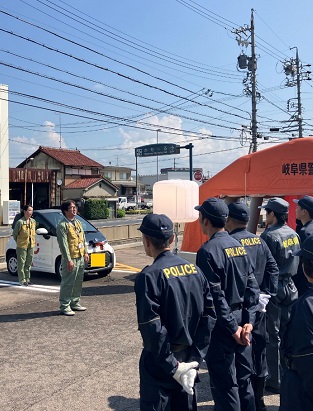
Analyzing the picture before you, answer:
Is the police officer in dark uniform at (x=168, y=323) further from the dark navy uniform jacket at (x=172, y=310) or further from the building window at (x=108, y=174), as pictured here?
the building window at (x=108, y=174)

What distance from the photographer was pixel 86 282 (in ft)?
34.8

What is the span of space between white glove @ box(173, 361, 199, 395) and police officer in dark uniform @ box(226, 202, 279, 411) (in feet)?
4.73

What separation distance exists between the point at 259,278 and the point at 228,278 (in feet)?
2.40

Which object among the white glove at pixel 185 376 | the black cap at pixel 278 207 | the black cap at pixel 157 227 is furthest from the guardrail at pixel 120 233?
the white glove at pixel 185 376

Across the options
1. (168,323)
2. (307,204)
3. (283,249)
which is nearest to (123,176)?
(307,204)

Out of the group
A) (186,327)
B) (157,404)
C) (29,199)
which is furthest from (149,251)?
(29,199)

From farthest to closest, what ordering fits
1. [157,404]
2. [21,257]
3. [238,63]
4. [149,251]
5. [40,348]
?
[238,63] < [21,257] < [40,348] < [149,251] < [157,404]

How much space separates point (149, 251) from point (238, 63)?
27.6 m

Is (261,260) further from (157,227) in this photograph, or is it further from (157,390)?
(157,390)

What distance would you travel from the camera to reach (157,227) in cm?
302

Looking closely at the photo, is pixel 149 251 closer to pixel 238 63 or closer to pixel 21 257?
pixel 21 257

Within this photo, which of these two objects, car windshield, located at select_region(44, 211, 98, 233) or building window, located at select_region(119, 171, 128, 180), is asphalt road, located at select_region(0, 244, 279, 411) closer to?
car windshield, located at select_region(44, 211, 98, 233)

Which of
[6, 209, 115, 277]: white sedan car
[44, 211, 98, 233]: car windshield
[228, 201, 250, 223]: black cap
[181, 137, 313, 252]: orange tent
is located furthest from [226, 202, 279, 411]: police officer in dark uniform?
[44, 211, 98, 233]: car windshield

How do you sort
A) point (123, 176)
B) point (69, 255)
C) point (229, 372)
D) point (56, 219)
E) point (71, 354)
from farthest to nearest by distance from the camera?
point (123, 176)
point (56, 219)
point (69, 255)
point (71, 354)
point (229, 372)
